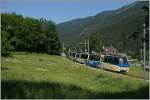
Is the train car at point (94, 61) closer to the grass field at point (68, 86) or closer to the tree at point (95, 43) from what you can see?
the grass field at point (68, 86)

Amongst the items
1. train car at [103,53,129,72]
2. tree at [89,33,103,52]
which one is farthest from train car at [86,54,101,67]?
tree at [89,33,103,52]

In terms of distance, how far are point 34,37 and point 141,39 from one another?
4236 inches

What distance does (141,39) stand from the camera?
36.4 ft

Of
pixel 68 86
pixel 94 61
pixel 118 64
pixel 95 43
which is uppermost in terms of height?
pixel 95 43

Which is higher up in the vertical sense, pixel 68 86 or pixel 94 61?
pixel 68 86

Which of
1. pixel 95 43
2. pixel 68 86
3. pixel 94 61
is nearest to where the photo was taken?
pixel 68 86

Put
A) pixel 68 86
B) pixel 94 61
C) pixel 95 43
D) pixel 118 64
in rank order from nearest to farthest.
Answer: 1. pixel 68 86
2. pixel 118 64
3. pixel 94 61
4. pixel 95 43

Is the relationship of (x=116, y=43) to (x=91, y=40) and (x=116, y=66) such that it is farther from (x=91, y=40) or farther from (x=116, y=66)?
(x=116, y=66)

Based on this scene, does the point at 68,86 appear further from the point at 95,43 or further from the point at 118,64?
the point at 95,43

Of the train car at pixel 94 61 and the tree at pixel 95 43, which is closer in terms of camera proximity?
the train car at pixel 94 61

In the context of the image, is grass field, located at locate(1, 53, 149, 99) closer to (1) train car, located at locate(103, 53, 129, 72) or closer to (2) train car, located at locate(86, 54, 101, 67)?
(1) train car, located at locate(103, 53, 129, 72)

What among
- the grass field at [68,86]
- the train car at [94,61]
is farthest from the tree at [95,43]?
the grass field at [68,86]

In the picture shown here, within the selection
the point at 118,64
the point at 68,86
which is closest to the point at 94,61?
the point at 118,64

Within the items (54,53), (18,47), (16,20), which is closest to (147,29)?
(16,20)
